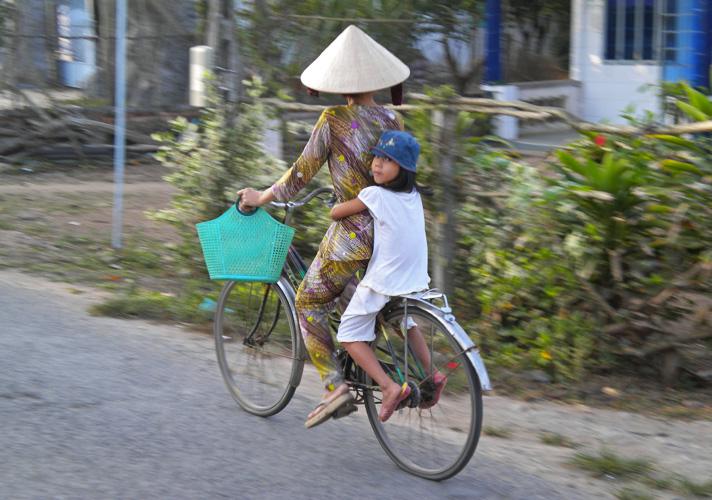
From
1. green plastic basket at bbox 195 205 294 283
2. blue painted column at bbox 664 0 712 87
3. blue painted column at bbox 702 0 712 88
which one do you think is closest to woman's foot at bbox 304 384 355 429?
green plastic basket at bbox 195 205 294 283

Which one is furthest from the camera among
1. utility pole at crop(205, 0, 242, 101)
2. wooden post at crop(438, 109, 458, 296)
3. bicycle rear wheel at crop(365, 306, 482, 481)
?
utility pole at crop(205, 0, 242, 101)

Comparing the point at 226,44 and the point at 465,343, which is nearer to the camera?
the point at 465,343

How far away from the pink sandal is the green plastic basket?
1.05 m

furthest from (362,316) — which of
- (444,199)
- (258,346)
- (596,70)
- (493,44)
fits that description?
(596,70)

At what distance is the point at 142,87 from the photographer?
15562 millimetres

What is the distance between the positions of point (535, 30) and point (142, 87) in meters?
7.15

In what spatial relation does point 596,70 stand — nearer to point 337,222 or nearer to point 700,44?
point 700,44

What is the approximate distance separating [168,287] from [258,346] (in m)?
2.96

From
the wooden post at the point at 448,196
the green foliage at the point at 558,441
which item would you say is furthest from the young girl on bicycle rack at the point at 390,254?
the wooden post at the point at 448,196

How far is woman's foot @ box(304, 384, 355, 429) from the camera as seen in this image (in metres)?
4.82

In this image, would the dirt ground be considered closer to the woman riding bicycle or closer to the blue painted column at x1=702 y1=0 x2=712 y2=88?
the woman riding bicycle

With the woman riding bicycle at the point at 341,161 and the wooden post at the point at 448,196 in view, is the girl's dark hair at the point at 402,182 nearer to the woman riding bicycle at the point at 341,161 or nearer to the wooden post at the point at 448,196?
the woman riding bicycle at the point at 341,161

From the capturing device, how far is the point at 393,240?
15.2ft

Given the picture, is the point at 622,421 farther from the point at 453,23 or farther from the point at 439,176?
the point at 453,23
